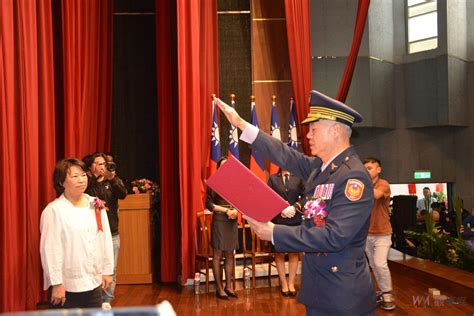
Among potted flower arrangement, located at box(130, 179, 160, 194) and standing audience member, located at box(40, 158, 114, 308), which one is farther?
A: potted flower arrangement, located at box(130, 179, 160, 194)

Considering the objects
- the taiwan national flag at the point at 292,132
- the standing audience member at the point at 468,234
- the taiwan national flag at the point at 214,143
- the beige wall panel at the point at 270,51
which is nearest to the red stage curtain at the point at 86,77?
the taiwan national flag at the point at 214,143

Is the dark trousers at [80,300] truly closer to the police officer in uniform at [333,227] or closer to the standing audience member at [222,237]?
the police officer in uniform at [333,227]

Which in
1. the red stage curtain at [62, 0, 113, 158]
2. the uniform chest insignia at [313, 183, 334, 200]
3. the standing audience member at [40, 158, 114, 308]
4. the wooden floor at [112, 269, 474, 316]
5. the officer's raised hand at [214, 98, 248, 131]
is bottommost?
the wooden floor at [112, 269, 474, 316]

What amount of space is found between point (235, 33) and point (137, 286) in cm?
331

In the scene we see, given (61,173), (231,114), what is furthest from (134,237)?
(231,114)

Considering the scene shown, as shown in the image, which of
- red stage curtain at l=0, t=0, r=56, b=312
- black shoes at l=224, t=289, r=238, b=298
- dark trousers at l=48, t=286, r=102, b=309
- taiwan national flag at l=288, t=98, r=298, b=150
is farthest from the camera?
taiwan national flag at l=288, t=98, r=298, b=150

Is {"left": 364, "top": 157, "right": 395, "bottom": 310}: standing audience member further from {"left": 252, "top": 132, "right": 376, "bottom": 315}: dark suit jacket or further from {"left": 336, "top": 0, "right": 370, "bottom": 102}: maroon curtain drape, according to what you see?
{"left": 252, "top": 132, "right": 376, "bottom": 315}: dark suit jacket

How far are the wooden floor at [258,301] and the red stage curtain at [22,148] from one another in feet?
4.89

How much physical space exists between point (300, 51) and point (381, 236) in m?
2.53

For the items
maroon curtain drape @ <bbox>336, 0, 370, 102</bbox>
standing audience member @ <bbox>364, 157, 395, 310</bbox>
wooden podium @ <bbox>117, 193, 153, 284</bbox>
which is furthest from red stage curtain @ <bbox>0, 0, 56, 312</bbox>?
maroon curtain drape @ <bbox>336, 0, 370, 102</bbox>

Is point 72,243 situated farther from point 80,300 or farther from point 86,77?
point 86,77

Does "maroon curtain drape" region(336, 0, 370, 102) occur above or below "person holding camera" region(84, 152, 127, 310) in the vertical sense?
above

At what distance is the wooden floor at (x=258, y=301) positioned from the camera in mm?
5664

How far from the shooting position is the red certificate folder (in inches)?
98.1
